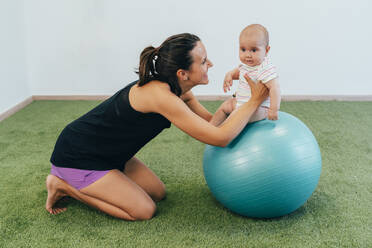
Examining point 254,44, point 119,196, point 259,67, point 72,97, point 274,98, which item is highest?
point 254,44

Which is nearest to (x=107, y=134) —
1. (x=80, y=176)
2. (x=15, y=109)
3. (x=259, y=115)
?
(x=80, y=176)

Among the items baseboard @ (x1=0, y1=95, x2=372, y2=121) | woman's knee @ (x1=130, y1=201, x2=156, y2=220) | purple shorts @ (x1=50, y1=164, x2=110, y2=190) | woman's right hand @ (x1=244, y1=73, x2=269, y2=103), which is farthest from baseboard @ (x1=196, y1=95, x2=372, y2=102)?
purple shorts @ (x1=50, y1=164, x2=110, y2=190)

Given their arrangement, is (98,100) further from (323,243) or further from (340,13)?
(323,243)

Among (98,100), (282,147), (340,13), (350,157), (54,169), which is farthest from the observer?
(98,100)

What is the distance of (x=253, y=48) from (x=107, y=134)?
3.02ft

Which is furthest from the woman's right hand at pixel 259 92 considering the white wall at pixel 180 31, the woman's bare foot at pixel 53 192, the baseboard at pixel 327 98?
the baseboard at pixel 327 98

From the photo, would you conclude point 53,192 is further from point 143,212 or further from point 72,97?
point 72,97

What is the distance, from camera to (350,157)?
3.06 metres

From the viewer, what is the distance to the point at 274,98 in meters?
2.05

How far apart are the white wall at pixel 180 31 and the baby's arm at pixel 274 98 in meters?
2.55

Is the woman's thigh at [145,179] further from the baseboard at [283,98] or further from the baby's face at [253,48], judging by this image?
the baseboard at [283,98]

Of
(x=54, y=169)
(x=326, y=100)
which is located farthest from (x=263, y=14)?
(x=54, y=169)

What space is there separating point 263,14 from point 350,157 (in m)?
2.04

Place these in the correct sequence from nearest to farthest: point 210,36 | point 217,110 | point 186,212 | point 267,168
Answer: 1. point 267,168
2. point 186,212
3. point 217,110
4. point 210,36
